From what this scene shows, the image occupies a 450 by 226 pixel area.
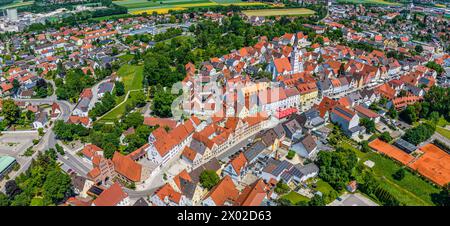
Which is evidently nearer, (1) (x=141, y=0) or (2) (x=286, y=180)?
(2) (x=286, y=180)

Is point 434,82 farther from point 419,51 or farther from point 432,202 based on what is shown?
point 432,202

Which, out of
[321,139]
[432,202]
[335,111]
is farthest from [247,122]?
[432,202]

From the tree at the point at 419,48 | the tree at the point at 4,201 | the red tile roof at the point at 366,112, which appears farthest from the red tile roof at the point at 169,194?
the tree at the point at 419,48

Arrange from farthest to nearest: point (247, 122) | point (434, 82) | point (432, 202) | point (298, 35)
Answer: point (298, 35), point (434, 82), point (247, 122), point (432, 202)

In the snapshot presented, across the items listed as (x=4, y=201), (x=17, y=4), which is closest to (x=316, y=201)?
(x=4, y=201)

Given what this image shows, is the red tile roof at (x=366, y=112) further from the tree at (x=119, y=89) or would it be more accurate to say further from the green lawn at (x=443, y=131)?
the tree at (x=119, y=89)

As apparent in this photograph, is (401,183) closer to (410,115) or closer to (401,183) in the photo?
(401,183)
